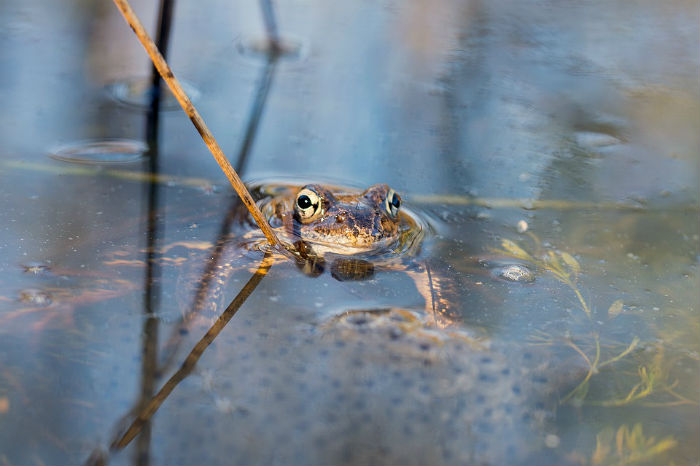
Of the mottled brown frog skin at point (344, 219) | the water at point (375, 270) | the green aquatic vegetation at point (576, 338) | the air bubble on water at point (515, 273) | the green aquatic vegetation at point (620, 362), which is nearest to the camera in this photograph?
the water at point (375, 270)

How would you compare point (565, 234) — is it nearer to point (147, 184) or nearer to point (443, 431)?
point (443, 431)

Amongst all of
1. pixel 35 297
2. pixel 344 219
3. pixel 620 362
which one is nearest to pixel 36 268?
pixel 35 297

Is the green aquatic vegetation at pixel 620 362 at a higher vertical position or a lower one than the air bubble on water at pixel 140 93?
lower

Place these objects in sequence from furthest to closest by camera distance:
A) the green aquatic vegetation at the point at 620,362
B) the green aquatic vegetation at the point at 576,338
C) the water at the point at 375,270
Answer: the green aquatic vegetation at the point at 576,338 < the green aquatic vegetation at the point at 620,362 < the water at the point at 375,270

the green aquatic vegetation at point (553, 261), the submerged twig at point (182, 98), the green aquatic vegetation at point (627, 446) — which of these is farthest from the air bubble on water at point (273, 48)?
the green aquatic vegetation at point (627, 446)

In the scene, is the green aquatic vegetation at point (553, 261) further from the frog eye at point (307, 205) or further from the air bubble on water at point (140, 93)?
the air bubble on water at point (140, 93)

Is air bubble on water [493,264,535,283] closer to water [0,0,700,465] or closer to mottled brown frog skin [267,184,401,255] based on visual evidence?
water [0,0,700,465]

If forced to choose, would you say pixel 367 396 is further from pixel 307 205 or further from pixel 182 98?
pixel 182 98

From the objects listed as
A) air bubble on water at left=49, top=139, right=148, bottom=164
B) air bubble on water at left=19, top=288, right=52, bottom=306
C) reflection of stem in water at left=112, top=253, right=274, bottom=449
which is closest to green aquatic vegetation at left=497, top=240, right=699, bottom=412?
reflection of stem in water at left=112, top=253, right=274, bottom=449
